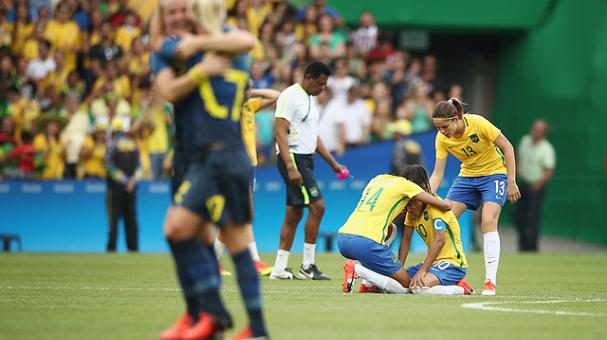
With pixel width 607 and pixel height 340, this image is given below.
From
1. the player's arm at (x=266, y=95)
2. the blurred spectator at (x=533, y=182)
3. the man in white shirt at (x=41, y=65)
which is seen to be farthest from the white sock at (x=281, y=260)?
the blurred spectator at (x=533, y=182)

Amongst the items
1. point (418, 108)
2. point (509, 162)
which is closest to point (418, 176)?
point (509, 162)

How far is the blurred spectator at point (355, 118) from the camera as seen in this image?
24.3m

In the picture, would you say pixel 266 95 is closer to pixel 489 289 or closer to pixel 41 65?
pixel 489 289

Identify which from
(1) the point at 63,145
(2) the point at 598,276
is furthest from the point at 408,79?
(2) the point at 598,276

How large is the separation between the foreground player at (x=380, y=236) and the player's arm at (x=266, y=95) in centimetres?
334

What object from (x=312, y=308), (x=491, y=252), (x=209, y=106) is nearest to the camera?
(x=209, y=106)

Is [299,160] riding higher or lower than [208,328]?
higher

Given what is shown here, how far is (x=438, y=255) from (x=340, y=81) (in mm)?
12722

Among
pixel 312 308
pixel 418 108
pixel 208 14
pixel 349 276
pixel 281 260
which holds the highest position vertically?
pixel 208 14

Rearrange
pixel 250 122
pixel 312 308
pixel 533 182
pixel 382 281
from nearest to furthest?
pixel 312 308, pixel 382 281, pixel 250 122, pixel 533 182

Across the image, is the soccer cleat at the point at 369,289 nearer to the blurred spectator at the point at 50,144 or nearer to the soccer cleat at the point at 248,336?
the soccer cleat at the point at 248,336

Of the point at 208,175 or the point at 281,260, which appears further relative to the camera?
the point at 281,260

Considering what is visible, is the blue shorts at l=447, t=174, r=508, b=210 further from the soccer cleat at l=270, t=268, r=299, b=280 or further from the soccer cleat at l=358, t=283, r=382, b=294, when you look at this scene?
the soccer cleat at l=270, t=268, r=299, b=280

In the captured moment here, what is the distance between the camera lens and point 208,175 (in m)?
7.71
